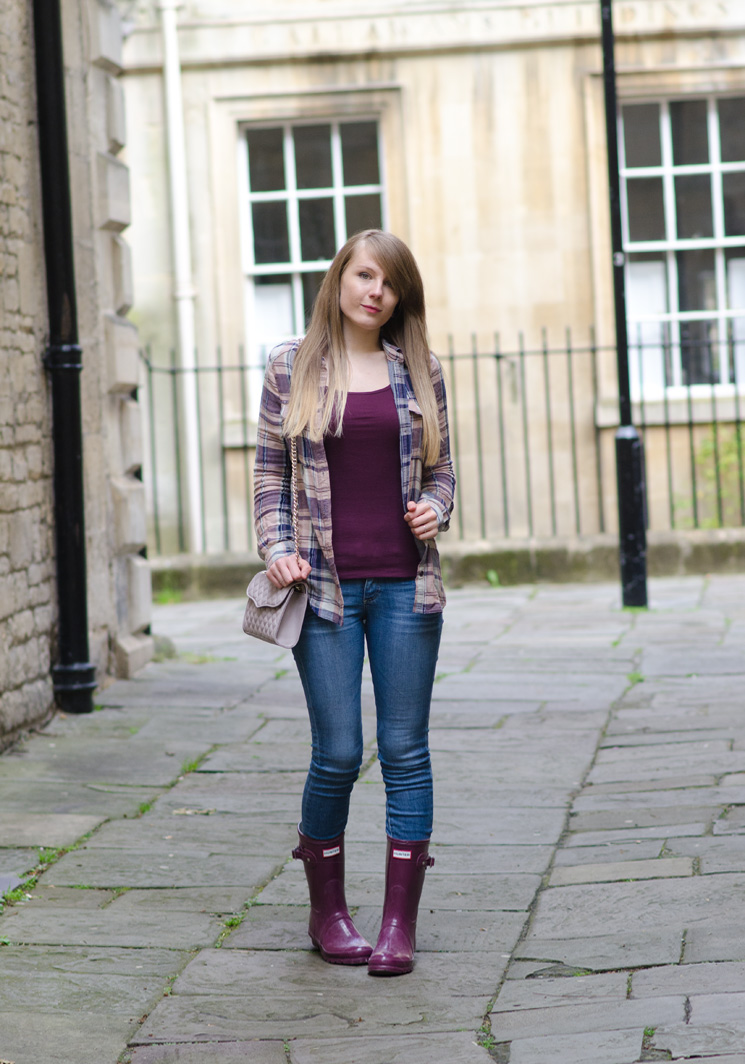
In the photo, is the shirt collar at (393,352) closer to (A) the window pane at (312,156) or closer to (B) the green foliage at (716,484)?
(B) the green foliage at (716,484)

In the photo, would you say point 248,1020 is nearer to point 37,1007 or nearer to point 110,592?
point 37,1007

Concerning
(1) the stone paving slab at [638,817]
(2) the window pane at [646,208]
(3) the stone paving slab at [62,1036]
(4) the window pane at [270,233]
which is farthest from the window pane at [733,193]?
(3) the stone paving slab at [62,1036]

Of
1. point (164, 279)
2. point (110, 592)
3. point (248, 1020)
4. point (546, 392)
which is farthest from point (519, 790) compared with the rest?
point (164, 279)

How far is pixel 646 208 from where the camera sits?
12148 millimetres

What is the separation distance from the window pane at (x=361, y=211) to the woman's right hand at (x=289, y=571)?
9.11m

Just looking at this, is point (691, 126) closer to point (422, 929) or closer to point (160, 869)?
point (160, 869)

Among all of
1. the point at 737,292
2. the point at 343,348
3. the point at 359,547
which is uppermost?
the point at 737,292

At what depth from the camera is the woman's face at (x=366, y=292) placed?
11.5 ft

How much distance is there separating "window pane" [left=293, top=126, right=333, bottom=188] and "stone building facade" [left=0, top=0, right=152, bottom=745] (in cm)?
446

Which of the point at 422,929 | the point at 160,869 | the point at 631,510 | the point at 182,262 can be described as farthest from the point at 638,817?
the point at 182,262

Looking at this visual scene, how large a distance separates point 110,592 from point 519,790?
2918 millimetres

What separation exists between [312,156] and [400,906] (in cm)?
961

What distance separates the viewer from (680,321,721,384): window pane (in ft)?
39.2

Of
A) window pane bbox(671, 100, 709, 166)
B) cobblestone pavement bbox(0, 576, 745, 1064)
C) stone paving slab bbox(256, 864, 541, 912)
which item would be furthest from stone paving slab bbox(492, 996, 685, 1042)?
window pane bbox(671, 100, 709, 166)
